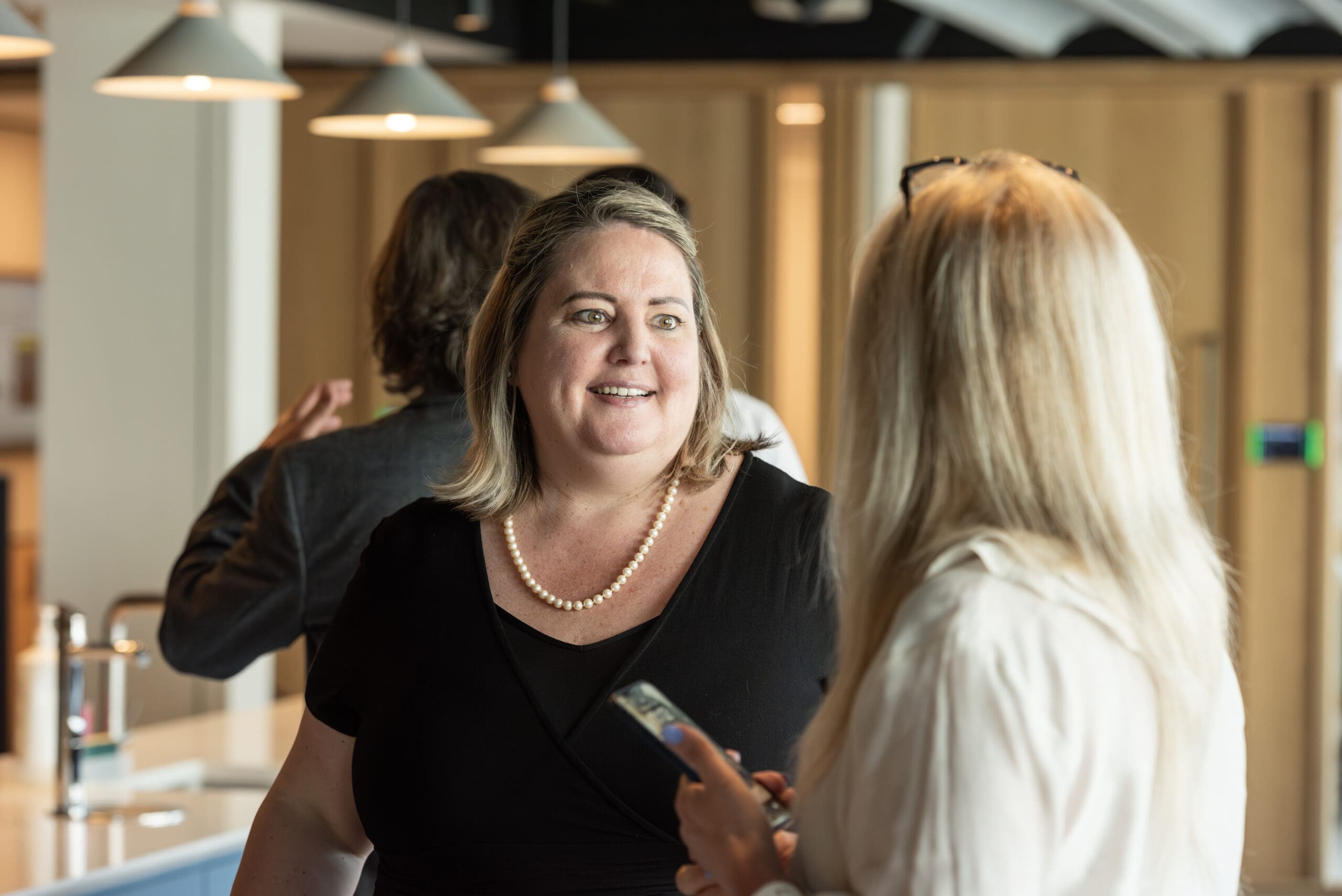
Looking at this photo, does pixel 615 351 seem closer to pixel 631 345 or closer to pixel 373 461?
pixel 631 345

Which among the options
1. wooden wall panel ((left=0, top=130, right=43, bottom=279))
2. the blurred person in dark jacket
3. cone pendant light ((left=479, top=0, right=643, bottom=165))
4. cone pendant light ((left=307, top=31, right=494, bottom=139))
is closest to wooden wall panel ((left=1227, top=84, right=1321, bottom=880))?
cone pendant light ((left=479, top=0, right=643, bottom=165))

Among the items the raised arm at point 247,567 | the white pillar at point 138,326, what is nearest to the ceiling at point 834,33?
the white pillar at point 138,326

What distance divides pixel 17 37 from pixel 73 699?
1.14 m

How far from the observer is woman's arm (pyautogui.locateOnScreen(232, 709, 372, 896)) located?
5.79ft

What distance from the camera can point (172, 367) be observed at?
4680 millimetres

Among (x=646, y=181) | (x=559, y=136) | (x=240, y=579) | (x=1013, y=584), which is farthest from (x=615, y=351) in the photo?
(x=559, y=136)

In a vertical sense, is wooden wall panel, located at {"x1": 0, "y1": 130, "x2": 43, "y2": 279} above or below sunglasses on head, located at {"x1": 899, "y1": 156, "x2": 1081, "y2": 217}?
above

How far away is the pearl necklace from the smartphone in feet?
1.28

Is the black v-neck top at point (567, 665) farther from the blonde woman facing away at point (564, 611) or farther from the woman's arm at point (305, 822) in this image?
the woman's arm at point (305, 822)

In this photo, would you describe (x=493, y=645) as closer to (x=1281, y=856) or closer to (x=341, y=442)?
(x=341, y=442)

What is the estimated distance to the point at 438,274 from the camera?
7.50 ft

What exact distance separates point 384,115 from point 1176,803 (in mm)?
2562

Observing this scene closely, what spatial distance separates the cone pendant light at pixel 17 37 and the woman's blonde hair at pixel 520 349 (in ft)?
3.73

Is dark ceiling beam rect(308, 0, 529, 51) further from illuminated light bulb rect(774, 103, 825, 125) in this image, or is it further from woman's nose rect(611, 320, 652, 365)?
woman's nose rect(611, 320, 652, 365)
